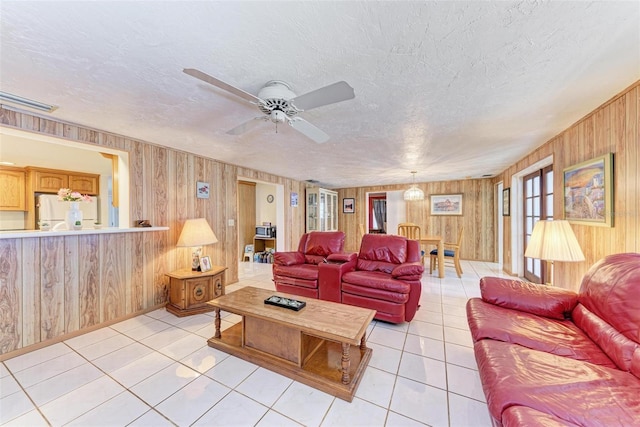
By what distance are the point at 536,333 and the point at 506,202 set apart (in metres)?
4.02

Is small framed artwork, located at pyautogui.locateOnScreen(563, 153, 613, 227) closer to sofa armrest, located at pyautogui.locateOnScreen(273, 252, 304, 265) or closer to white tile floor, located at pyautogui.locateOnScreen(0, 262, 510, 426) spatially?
white tile floor, located at pyautogui.locateOnScreen(0, 262, 510, 426)

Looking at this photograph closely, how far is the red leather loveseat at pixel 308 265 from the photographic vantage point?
10.1ft

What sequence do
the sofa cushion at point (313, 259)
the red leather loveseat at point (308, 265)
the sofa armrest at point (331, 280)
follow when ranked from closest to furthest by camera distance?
1. the sofa armrest at point (331, 280)
2. the red leather loveseat at point (308, 265)
3. the sofa cushion at point (313, 259)

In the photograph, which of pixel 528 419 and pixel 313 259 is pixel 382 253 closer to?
pixel 313 259

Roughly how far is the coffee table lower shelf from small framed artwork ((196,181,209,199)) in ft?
7.08

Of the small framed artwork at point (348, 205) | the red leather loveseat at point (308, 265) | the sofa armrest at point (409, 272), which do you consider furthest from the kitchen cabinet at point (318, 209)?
the sofa armrest at point (409, 272)

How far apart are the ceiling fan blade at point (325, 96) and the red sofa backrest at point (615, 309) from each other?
190cm

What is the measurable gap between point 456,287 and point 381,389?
9.42 ft

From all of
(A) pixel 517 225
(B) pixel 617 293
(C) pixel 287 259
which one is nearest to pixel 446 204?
(A) pixel 517 225

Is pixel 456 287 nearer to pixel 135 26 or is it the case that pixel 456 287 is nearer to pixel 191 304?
pixel 191 304

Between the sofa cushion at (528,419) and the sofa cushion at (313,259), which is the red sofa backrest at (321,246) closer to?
the sofa cushion at (313,259)

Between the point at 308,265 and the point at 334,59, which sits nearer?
the point at 334,59

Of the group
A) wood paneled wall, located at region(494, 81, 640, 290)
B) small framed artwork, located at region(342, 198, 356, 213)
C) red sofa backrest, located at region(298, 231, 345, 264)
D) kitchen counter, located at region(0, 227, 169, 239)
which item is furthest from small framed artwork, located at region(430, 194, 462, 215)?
kitchen counter, located at region(0, 227, 169, 239)

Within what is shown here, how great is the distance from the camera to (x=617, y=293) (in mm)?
1354
